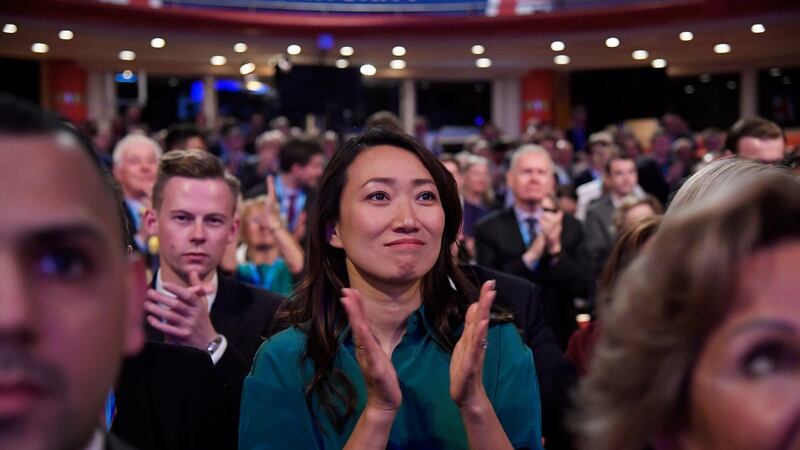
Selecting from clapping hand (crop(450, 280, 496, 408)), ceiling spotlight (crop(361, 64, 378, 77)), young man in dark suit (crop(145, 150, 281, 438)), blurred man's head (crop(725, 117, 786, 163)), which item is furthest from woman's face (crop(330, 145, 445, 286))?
ceiling spotlight (crop(361, 64, 378, 77))

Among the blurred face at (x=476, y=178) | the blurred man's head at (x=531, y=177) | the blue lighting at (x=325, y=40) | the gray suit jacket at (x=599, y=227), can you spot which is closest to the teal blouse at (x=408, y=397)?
the blurred man's head at (x=531, y=177)

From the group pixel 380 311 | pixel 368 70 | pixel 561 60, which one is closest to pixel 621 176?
pixel 380 311

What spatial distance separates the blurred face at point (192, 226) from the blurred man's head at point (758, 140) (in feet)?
7.74

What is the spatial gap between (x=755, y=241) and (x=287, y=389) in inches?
43.6

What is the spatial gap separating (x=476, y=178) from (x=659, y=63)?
10390 millimetres

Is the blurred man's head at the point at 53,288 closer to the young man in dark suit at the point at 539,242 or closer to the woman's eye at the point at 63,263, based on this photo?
the woman's eye at the point at 63,263

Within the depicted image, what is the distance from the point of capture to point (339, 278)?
6.34ft

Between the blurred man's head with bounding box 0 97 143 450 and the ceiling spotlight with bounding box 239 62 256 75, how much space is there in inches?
584

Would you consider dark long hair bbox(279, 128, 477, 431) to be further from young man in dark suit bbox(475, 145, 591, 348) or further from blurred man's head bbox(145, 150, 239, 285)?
young man in dark suit bbox(475, 145, 591, 348)

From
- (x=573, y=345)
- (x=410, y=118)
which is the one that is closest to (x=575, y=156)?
(x=410, y=118)

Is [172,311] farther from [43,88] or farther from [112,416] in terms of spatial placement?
[43,88]

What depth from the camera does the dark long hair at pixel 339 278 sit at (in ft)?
5.85

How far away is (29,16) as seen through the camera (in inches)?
416

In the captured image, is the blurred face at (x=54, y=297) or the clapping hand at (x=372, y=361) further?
the clapping hand at (x=372, y=361)
